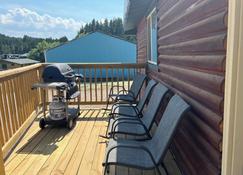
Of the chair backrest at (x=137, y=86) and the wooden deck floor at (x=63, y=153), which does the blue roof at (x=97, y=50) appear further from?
the wooden deck floor at (x=63, y=153)

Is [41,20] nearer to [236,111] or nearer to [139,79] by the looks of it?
[139,79]

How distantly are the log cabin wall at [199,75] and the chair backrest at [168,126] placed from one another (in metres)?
0.14

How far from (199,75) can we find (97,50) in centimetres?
2137

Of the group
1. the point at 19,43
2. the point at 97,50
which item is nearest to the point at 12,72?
the point at 97,50

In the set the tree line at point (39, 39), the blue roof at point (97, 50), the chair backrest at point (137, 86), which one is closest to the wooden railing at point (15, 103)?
the chair backrest at point (137, 86)

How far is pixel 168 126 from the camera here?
7.24 feet

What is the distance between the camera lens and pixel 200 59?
A: 78.3 inches

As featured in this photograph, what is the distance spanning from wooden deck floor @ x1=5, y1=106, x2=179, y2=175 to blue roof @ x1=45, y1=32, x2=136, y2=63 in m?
18.4

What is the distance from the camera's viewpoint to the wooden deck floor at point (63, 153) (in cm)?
287

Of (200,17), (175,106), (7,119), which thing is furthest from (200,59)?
(7,119)

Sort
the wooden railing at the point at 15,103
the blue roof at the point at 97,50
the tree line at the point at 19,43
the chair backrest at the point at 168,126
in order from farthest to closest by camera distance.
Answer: the tree line at the point at 19,43
the blue roof at the point at 97,50
the wooden railing at the point at 15,103
the chair backrest at the point at 168,126

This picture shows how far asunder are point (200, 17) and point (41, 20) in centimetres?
5527

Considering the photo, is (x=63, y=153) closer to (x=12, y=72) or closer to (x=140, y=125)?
(x=140, y=125)

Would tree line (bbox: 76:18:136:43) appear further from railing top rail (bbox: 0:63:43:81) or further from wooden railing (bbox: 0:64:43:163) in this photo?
railing top rail (bbox: 0:63:43:81)
